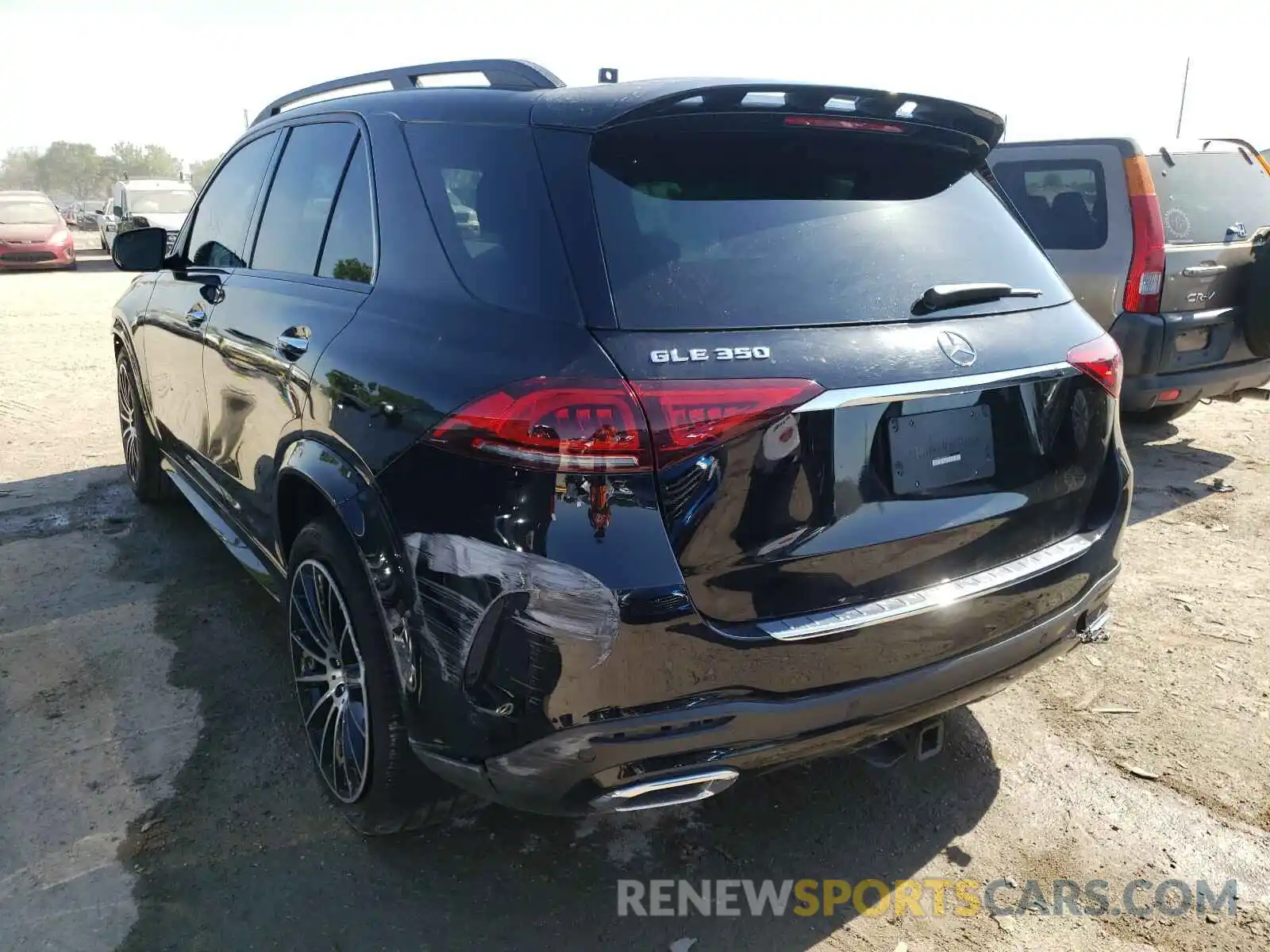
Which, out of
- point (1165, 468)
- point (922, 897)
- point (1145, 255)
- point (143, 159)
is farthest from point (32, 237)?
point (143, 159)

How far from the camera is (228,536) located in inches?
141

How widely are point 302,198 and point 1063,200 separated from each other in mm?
4693

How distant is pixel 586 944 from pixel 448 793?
486 mm

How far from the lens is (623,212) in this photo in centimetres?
205

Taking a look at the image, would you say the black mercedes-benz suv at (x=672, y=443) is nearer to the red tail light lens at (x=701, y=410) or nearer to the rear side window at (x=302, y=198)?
the red tail light lens at (x=701, y=410)

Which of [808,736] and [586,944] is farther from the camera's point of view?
[586,944]

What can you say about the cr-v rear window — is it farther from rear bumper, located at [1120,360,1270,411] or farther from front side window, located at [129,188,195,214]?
front side window, located at [129,188,195,214]

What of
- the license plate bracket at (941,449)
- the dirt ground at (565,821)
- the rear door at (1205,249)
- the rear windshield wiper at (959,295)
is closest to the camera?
the license plate bracket at (941,449)

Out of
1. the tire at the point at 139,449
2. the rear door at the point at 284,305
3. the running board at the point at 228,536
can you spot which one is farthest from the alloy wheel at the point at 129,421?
the rear door at the point at 284,305

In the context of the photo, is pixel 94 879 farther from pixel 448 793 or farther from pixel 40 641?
pixel 40 641

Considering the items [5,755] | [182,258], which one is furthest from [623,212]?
[182,258]

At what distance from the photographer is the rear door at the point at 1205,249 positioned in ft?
17.6

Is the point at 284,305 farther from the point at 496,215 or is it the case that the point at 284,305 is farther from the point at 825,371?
the point at 825,371

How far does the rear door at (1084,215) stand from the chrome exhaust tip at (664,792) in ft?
14.3
